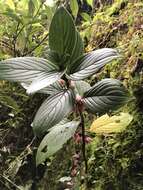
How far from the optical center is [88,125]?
1.49m

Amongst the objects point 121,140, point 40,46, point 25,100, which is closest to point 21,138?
point 25,100

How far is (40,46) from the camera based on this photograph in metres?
2.00

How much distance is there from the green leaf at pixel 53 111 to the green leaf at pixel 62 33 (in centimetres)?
10

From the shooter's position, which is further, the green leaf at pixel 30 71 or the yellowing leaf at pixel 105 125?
the yellowing leaf at pixel 105 125

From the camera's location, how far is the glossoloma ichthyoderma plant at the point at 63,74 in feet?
2.71

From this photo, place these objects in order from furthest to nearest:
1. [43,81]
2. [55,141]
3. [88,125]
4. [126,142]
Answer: [88,125], [126,142], [55,141], [43,81]

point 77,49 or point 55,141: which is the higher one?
point 77,49

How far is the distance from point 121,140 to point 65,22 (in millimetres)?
524

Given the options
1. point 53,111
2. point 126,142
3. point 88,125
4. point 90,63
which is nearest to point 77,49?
point 90,63

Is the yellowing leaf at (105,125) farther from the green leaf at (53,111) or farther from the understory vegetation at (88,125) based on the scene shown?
the green leaf at (53,111)

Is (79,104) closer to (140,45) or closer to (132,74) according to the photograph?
(132,74)

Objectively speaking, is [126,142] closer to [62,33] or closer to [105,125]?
[105,125]

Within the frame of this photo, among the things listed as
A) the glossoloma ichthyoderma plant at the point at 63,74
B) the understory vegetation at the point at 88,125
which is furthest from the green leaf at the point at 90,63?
the understory vegetation at the point at 88,125

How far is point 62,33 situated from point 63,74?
91mm
